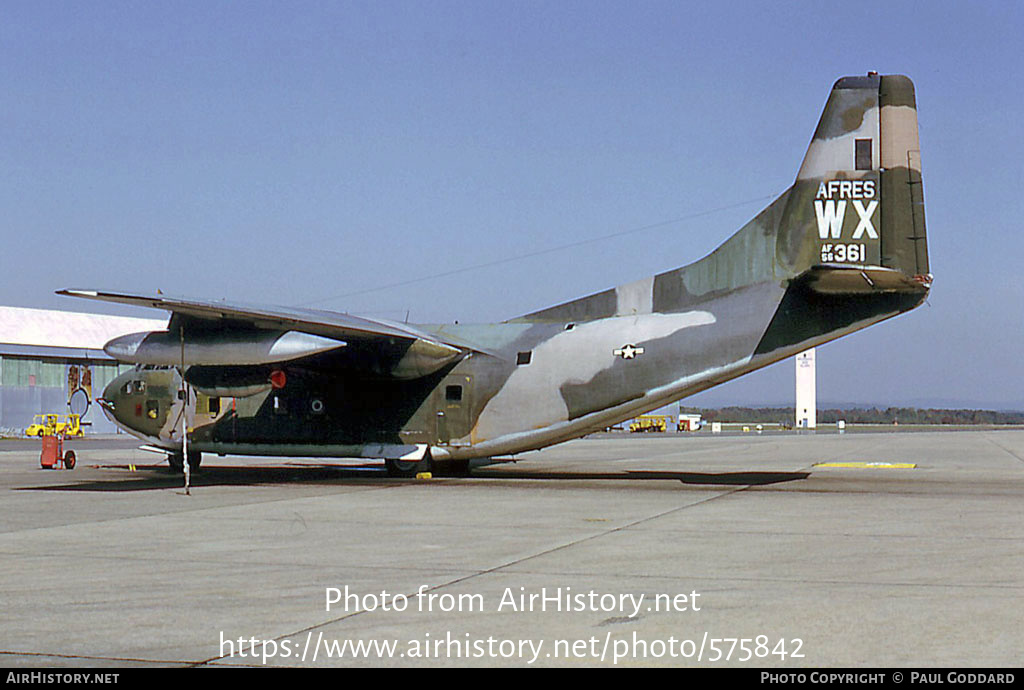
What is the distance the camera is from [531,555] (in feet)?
34.8

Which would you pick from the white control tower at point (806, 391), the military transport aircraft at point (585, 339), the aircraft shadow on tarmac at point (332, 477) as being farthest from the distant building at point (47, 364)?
the white control tower at point (806, 391)

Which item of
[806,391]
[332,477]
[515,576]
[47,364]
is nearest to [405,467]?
[332,477]

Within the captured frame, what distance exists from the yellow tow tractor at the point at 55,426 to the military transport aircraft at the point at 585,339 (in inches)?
1109

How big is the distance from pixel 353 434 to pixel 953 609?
16.0m

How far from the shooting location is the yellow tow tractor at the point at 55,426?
48.7 metres

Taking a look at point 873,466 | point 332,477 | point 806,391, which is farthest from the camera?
point 806,391

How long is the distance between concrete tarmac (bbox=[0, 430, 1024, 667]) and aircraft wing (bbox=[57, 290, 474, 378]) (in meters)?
2.79

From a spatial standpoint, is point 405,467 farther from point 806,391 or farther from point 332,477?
point 806,391

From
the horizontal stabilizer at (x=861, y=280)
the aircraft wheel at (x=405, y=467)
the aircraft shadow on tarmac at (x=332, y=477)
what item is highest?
the horizontal stabilizer at (x=861, y=280)

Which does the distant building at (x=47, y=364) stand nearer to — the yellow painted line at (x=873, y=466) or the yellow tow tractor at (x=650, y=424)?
the yellow tow tractor at (x=650, y=424)

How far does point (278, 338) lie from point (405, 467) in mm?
4464

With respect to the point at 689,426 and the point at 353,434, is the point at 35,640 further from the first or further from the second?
the point at 689,426

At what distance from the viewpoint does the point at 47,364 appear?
192 feet
